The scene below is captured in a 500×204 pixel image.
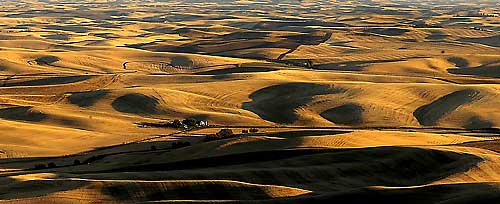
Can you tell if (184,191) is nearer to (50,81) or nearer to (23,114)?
(23,114)

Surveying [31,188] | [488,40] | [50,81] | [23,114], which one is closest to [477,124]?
[23,114]

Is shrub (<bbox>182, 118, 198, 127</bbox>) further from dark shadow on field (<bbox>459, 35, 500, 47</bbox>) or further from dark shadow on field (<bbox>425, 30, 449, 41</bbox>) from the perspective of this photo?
dark shadow on field (<bbox>425, 30, 449, 41</bbox>)

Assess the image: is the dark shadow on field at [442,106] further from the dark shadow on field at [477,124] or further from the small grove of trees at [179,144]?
the small grove of trees at [179,144]

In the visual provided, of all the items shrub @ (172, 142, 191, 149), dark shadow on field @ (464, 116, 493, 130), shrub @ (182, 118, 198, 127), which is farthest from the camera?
dark shadow on field @ (464, 116, 493, 130)

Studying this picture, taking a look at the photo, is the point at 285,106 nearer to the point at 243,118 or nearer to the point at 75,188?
the point at 243,118

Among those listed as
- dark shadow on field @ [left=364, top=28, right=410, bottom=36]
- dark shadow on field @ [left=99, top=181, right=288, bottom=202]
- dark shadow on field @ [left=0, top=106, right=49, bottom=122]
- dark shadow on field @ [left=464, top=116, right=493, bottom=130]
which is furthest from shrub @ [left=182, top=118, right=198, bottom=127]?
dark shadow on field @ [left=364, top=28, right=410, bottom=36]

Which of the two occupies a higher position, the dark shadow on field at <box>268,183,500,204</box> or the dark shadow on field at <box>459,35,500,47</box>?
the dark shadow on field at <box>268,183,500,204</box>

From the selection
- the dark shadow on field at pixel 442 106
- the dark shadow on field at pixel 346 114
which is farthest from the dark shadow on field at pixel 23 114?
the dark shadow on field at pixel 442 106
